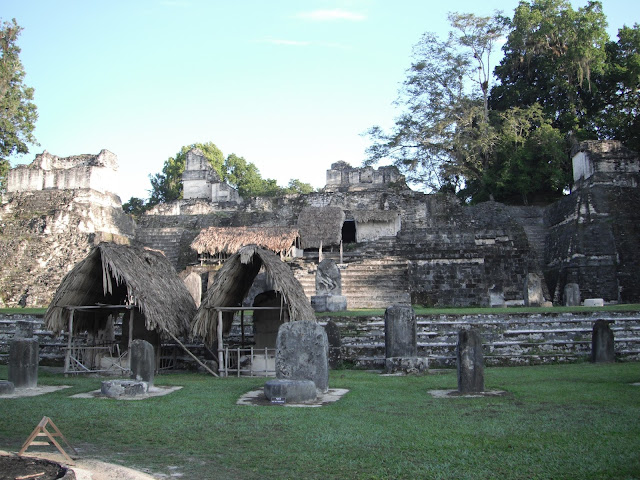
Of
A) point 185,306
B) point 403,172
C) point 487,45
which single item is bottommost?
point 185,306

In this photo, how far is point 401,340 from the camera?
36.3 ft

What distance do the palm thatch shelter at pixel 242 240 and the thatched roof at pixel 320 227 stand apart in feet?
3.15

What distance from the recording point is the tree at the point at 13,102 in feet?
83.5

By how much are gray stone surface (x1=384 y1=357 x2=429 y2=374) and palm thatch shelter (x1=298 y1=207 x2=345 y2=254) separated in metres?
12.4

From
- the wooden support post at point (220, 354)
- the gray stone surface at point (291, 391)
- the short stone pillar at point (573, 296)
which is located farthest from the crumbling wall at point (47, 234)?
the short stone pillar at point (573, 296)

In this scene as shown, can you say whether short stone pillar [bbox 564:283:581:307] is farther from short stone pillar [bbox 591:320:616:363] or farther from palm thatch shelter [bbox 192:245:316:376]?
palm thatch shelter [bbox 192:245:316:376]

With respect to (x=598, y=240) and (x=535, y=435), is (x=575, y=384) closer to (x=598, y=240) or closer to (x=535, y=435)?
(x=535, y=435)

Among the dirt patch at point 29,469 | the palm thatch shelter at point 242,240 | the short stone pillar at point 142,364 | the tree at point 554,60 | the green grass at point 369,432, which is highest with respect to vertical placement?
the tree at point 554,60

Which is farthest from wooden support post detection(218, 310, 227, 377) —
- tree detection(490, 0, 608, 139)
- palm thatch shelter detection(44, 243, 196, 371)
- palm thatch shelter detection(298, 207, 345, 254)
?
tree detection(490, 0, 608, 139)

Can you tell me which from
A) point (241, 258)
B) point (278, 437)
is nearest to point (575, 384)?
point (278, 437)

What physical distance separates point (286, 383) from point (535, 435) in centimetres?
325

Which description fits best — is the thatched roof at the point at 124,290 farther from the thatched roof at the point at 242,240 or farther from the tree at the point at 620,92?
the tree at the point at 620,92

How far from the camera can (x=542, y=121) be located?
27.9 metres

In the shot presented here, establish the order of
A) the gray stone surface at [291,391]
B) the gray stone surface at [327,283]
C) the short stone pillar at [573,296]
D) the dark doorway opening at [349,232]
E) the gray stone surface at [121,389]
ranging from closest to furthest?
1. the gray stone surface at [291,391]
2. the gray stone surface at [121,389]
3. the gray stone surface at [327,283]
4. the short stone pillar at [573,296]
5. the dark doorway opening at [349,232]
